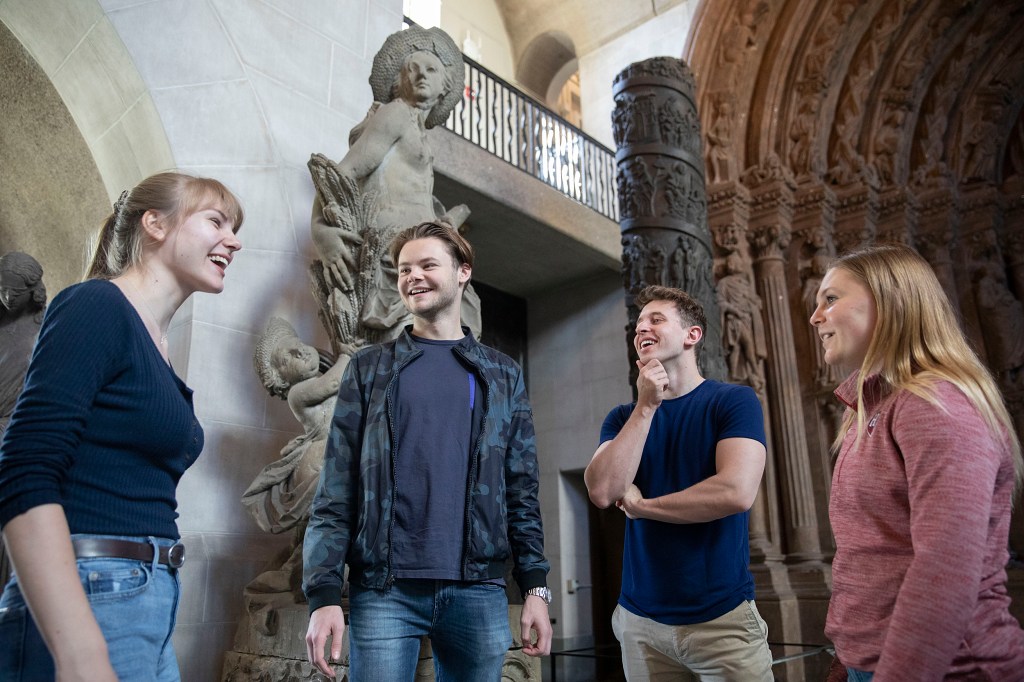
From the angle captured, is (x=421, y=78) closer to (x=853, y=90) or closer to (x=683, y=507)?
(x=683, y=507)

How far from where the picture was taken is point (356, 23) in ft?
15.2

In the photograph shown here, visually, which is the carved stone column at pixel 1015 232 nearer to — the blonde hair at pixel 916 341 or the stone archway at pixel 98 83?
the blonde hair at pixel 916 341

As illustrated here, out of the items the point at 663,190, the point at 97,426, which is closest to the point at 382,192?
the point at 663,190

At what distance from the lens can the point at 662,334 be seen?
73.0 inches

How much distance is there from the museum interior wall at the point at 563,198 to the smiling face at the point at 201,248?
7.65 ft

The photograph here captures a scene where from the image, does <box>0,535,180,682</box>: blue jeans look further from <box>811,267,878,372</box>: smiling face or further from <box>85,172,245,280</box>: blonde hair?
<box>811,267,878,372</box>: smiling face

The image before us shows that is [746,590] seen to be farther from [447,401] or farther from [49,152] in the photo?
[49,152]

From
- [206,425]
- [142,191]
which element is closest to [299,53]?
[206,425]

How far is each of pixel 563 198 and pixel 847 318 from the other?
6.94 metres

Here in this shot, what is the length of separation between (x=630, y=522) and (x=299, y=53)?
138 inches

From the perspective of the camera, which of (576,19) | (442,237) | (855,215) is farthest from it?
(576,19)

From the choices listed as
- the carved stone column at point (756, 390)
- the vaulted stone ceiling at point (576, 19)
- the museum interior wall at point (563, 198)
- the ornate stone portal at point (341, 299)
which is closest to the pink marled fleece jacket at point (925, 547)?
the ornate stone portal at point (341, 299)

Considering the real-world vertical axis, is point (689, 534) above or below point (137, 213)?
below

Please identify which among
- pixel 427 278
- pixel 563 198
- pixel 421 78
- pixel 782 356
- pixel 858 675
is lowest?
pixel 858 675
